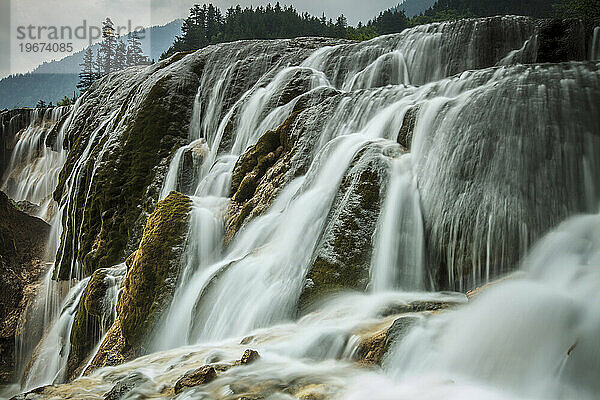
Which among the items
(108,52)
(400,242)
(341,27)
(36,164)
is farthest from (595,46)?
(108,52)

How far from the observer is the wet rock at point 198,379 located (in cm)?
434

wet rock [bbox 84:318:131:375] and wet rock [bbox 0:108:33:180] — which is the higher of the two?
wet rock [bbox 0:108:33:180]

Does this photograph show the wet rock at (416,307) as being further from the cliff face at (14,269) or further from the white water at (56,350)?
the cliff face at (14,269)

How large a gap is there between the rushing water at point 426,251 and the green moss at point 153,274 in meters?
0.21

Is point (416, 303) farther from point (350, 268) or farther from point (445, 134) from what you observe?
point (445, 134)

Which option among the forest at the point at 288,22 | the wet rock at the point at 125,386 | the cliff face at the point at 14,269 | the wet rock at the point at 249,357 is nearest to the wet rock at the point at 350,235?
the wet rock at the point at 249,357

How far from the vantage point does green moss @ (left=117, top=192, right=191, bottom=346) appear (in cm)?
779

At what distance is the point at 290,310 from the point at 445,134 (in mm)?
3156

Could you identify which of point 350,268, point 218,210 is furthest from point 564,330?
point 218,210

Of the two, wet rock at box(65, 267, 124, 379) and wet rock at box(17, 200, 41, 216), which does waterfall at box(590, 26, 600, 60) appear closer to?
wet rock at box(65, 267, 124, 379)

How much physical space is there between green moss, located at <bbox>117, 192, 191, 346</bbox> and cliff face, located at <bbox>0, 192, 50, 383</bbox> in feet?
25.2

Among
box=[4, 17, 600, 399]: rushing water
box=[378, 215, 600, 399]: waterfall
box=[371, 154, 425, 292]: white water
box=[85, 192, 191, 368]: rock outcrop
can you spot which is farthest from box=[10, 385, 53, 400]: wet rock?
box=[371, 154, 425, 292]: white water

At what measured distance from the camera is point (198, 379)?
4.38 metres

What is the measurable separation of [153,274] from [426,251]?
4523mm
